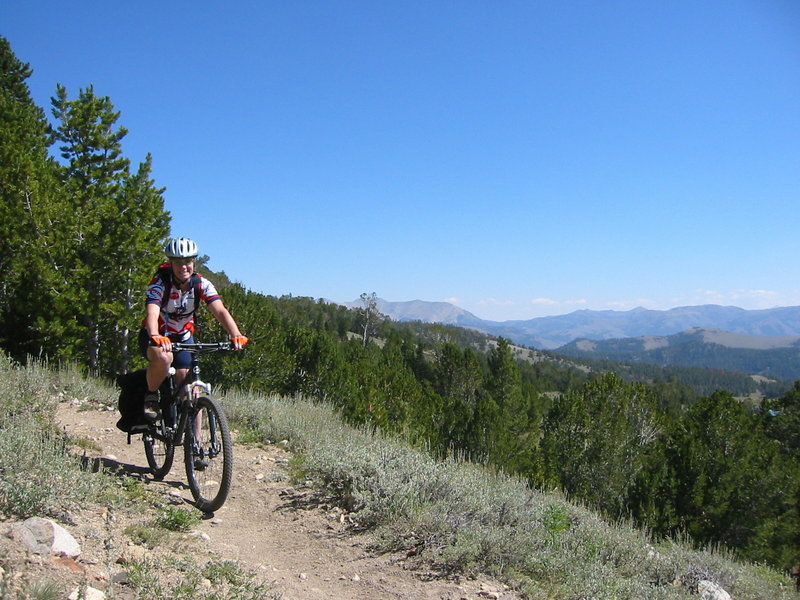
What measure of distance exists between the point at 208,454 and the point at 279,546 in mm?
930

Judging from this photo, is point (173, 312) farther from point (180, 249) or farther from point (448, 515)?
point (448, 515)

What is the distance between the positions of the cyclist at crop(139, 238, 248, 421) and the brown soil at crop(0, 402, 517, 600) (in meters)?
1.11

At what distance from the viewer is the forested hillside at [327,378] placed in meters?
14.8

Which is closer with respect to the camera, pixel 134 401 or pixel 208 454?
pixel 208 454

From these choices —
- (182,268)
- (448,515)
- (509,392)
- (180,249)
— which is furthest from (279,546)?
(509,392)

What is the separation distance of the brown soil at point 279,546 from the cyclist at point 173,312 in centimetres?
111

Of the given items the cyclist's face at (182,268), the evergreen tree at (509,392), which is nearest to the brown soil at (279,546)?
the cyclist's face at (182,268)

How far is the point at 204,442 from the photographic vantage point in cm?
450

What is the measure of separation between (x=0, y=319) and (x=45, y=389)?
1083 cm

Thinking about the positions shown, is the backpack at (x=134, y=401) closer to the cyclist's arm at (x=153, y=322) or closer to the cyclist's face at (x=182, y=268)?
the cyclist's arm at (x=153, y=322)

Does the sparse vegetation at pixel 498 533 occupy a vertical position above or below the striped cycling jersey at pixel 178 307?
below

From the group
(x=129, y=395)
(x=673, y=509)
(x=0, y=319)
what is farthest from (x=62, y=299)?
(x=673, y=509)

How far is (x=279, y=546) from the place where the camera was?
4.14m

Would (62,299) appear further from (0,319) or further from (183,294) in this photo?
(183,294)
